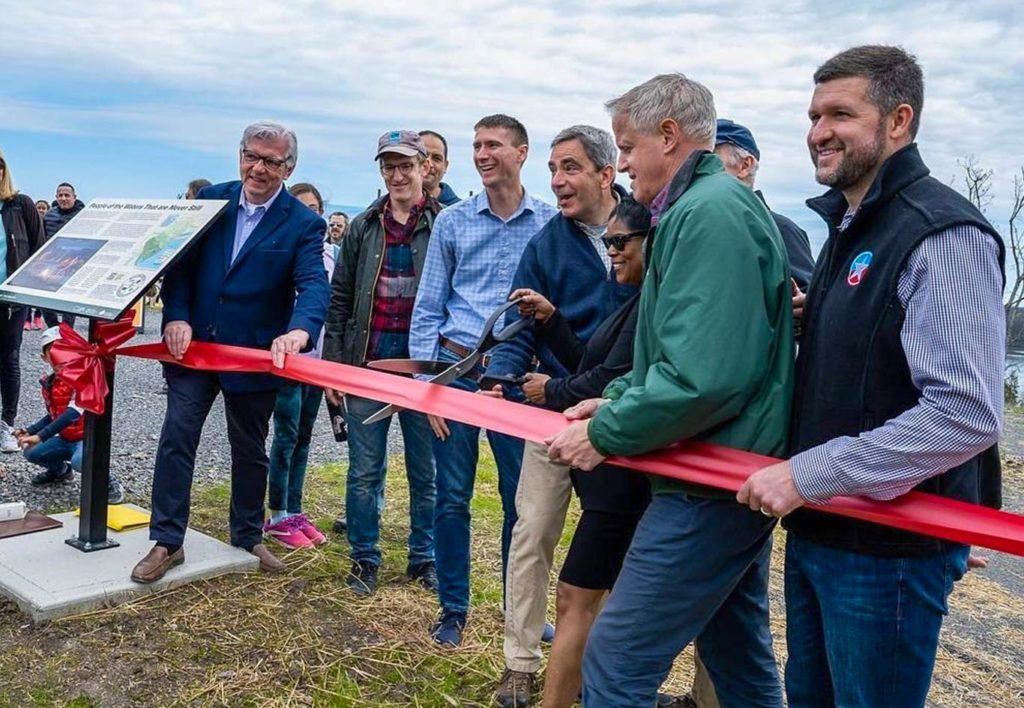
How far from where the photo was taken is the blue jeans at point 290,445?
6.20 metres

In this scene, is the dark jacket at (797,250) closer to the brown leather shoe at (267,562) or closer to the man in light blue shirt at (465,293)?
the man in light blue shirt at (465,293)

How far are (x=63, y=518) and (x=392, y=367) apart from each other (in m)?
2.65

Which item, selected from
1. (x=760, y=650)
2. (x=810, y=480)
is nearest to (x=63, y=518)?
(x=760, y=650)

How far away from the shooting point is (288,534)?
235 inches

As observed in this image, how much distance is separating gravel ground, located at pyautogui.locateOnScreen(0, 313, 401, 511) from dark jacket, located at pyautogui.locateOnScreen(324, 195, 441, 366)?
220 cm

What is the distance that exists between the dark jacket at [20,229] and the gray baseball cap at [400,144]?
394 cm

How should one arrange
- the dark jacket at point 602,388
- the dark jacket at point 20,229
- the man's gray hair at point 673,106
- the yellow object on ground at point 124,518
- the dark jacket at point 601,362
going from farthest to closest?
1. the dark jacket at point 20,229
2. the yellow object on ground at point 124,518
3. the dark jacket at point 601,362
4. the dark jacket at point 602,388
5. the man's gray hair at point 673,106

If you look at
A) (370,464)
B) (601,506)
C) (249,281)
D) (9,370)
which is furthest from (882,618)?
(9,370)

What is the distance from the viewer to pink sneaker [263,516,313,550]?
592 centimetres

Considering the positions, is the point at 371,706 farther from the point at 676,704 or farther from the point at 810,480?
the point at 810,480

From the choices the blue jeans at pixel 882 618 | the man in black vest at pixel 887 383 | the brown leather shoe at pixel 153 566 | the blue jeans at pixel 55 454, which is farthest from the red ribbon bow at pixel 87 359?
the blue jeans at pixel 882 618

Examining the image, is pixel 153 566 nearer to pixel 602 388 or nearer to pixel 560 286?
pixel 560 286

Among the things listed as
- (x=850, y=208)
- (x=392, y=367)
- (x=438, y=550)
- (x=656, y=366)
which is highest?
(x=850, y=208)

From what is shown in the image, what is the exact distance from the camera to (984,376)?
2137mm
